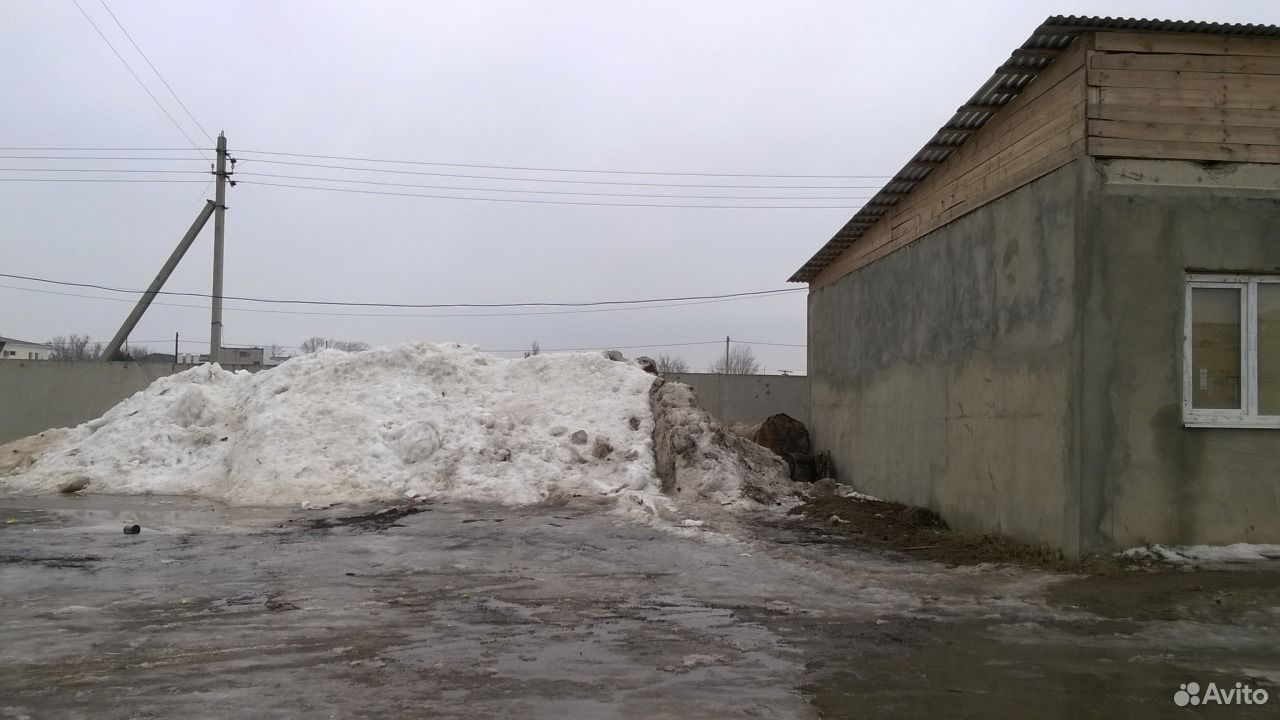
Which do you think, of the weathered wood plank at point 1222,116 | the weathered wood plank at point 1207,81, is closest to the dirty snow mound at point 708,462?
the weathered wood plank at point 1222,116

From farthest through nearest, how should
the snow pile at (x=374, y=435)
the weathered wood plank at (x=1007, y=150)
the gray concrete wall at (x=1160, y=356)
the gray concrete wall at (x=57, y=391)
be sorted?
the gray concrete wall at (x=57, y=391)
the snow pile at (x=374, y=435)
the weathered wood plank at (x=1007, y=150)
the gray concrete wall at (x=1160, y=356)

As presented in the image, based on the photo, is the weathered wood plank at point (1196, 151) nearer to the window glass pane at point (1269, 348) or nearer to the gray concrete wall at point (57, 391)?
the window glass pane at point (1269, 348)

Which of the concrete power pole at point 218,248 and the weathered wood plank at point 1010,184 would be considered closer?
the weathered wood plank at point 1010,184

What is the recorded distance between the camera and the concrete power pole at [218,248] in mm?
26094

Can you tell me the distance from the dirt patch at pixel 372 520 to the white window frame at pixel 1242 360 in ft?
32.1

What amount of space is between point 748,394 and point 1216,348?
19805 mm

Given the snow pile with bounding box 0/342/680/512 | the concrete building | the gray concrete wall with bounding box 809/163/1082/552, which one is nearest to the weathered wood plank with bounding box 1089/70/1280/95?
the concrete building

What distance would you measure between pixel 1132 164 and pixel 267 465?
14.0m

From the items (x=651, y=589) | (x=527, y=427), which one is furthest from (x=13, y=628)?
(x=527, y=427)

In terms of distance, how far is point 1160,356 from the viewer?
8.53m

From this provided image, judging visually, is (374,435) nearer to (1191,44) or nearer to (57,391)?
(1191,44)

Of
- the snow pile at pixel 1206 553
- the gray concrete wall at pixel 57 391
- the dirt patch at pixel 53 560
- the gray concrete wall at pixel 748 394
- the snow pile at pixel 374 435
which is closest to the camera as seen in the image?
the snow pile at pixel 1206 553

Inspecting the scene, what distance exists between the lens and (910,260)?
43.2 feet

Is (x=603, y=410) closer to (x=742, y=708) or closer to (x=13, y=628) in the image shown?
(x=13, y=628)
